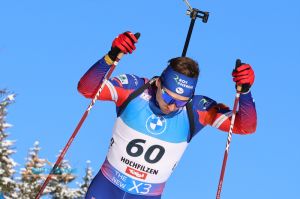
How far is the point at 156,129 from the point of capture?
8.51m

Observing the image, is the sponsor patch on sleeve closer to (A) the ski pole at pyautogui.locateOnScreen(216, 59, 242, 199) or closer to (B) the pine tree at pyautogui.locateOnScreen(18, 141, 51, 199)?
(A) the ski pole at pyautogui.locateOnScreen(216, 59, 242, 199)

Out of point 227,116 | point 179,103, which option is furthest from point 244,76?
point 179,103

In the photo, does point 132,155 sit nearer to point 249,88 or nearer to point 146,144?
point 146,144

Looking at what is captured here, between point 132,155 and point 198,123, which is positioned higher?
point 198,123

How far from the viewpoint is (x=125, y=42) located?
8.35m

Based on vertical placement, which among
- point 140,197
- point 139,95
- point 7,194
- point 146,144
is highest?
point 139,95

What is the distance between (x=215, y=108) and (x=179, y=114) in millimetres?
581

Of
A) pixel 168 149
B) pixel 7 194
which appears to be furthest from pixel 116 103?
pixel 7 194

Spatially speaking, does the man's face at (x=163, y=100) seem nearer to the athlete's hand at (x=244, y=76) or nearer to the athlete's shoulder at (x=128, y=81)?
the athlete's shoulder at (x=128, y=81)

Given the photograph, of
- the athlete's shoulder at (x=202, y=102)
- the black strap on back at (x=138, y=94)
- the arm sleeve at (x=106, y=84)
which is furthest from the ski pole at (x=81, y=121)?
the athlete's shoulder at (x=202, y=102)

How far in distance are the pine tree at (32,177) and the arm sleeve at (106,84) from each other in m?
21.3

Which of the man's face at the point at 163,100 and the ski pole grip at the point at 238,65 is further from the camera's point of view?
the ski pole grip at the point at 238,65

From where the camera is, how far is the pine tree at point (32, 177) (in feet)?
98.8

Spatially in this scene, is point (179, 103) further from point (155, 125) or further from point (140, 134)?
point (140, 134)
